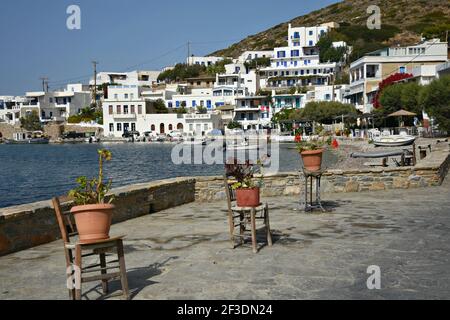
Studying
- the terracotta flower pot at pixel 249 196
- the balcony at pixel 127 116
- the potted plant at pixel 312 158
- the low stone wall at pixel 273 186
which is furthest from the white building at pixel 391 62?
the terracotta flower pot at pixel 249 196

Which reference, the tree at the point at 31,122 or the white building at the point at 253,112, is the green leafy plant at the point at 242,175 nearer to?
the white building at the point at 253,112

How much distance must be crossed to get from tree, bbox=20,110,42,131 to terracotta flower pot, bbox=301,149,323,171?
384 ft

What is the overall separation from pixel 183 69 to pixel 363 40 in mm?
45644

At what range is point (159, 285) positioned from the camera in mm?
5938

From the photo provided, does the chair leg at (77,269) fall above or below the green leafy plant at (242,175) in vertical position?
below

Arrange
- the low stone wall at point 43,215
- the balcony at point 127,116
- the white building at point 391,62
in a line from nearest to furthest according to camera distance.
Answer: the low stone wall at point 43,215, the white building at point 391,62, the balcony at point 127,116

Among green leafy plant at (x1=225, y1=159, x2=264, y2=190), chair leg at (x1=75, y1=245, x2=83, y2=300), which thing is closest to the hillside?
green leafy plant at (x1=225, y1=159, x2=264, y2=190)

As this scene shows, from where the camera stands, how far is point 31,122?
11875cm

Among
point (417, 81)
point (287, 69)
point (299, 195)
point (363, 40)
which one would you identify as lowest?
point (299, 195)

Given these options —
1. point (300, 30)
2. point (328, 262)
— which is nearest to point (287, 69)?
point (300, 30)

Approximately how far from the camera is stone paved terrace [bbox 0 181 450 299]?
570 cm

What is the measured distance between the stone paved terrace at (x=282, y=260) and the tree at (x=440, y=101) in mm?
28779

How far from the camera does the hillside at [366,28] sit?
12833 centimetres
